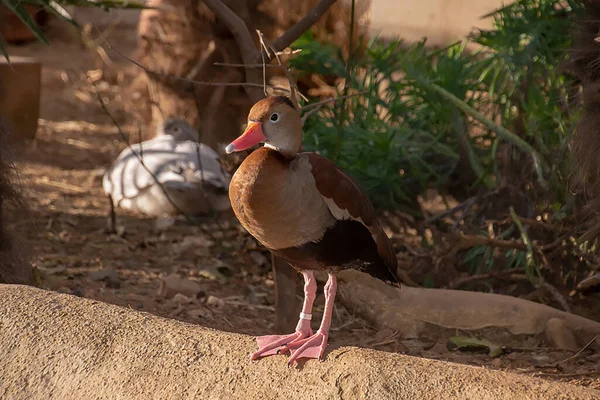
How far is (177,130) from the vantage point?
5.89 meters

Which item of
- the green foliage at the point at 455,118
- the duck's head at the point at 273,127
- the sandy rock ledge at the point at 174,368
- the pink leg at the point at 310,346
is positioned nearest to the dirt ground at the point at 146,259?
the pink leg at the point at 310,346

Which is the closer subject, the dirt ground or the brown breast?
the brown breast

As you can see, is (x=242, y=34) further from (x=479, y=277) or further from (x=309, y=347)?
(x=479, y=277)

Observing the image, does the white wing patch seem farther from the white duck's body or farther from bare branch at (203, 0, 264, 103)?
the white duck's body

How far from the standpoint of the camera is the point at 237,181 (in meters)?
2.27

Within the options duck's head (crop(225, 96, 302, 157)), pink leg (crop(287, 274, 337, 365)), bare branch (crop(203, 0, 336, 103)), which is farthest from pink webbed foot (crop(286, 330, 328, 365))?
bare branch (crop(203, 0, 336, 103))

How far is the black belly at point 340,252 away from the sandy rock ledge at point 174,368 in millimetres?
273

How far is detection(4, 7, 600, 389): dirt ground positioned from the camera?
11.1 feet

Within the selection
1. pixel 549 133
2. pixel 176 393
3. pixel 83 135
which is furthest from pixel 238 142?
pixel 83 135

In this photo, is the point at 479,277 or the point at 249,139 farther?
the point at 479,277

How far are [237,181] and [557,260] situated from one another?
222cm

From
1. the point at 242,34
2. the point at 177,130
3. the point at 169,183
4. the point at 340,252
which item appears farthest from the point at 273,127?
the point at 177,130

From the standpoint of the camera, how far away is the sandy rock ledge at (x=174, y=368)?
80.0 inches

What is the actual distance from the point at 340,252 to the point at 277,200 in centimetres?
31
